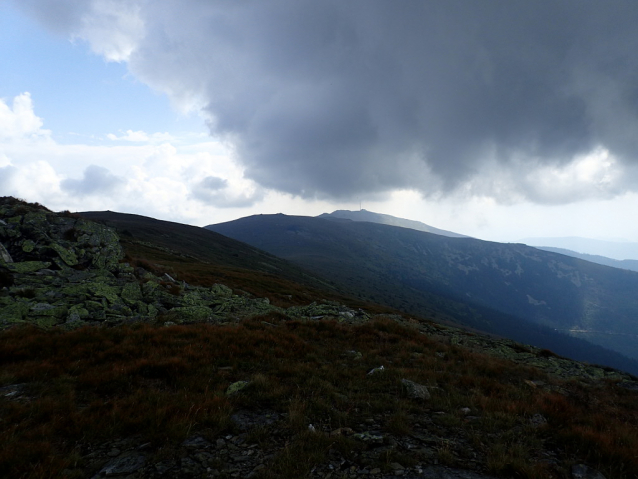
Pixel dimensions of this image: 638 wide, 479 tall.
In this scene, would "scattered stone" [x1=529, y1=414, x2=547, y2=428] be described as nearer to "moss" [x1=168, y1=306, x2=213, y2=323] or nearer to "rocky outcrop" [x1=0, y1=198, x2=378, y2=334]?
"rocky outcrop" [x1=0, y1=198, x2=378, y2=334]

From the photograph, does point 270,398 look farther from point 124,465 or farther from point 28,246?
point 28,246

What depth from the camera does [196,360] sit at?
439 inches

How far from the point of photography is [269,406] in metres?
8.62

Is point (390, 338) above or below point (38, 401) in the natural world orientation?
below

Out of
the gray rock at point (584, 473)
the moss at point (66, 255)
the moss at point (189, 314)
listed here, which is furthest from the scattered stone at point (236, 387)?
the moss at point (66, 255)

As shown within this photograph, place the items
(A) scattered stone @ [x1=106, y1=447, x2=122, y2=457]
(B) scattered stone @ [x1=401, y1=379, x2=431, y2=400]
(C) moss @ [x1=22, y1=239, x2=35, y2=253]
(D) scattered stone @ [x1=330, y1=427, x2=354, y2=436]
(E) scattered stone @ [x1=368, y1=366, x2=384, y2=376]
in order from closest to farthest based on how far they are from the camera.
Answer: (A) scattered stone @ [x1=106, y1=447, x2=122, y2=457]
(D) scattered stone @ [x1=330, y1=427, x2=354, y2=436]
(B) scattered stone @ [x1=401, y1=379, x2=431, y2=400]
(E) scattered stone @ [x1=368, y1=366, x2=384, y2=376]
(C) moss @ [x1=22, y1=239, x2=35, y2=253]

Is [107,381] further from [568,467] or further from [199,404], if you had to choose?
[568,467]

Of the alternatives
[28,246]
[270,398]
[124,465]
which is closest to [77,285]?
[28,246]

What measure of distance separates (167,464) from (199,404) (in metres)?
2.01

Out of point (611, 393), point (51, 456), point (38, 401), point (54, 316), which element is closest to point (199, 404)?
point (51, 456)

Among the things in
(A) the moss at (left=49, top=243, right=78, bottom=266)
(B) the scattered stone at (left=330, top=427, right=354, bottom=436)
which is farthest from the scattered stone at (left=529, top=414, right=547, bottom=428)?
(A) the moss at (left=49, top=243, right=78, bottom=266)

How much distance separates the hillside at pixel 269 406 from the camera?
20.0 ft

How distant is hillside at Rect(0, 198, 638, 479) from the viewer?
6.11 metres

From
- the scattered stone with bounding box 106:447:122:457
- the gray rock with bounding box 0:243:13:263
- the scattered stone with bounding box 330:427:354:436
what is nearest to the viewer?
the scattered stone with bounding box 106:447:122:457
